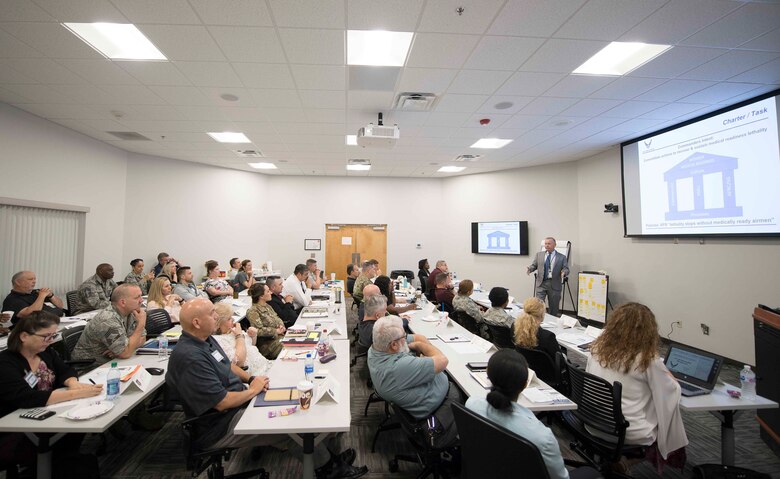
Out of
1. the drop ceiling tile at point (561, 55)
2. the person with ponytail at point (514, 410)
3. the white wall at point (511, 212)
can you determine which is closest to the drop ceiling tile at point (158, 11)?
the drop ceiling tile at point (561, 55)

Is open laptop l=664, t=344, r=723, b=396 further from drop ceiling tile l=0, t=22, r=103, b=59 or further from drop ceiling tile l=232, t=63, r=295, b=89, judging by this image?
drop ceiling tile l=0, t=22, r=103, b=59

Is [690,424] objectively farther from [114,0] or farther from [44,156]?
[44,156]

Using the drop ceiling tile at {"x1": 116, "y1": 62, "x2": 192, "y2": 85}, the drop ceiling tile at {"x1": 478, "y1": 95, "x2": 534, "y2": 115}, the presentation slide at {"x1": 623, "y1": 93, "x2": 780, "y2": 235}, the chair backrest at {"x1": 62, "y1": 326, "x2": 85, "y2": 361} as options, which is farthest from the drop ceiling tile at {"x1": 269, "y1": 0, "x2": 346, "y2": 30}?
the presentation slide at {"x1": 623, "y1": 93, "x2": 780, "y2": 235}

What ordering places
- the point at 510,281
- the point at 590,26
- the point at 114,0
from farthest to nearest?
the point at 510,281, the point at 590,26, the point at 114,0

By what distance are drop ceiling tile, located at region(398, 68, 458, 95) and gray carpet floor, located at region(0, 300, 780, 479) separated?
383cm

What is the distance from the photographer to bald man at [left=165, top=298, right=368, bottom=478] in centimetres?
203

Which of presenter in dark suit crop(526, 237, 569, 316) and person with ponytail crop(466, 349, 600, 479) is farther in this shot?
presenter in dark suit crop(526, 237, 569, 316)

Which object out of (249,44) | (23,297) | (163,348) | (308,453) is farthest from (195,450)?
(23,297)

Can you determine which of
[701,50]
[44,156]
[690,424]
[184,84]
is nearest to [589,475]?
[690,424]

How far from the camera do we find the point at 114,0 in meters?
2.55

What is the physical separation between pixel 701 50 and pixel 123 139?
349 inches

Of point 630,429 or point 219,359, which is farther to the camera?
point 219,359

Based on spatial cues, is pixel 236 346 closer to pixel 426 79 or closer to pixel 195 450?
pixel 195 450

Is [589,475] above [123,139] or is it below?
Answer: below
